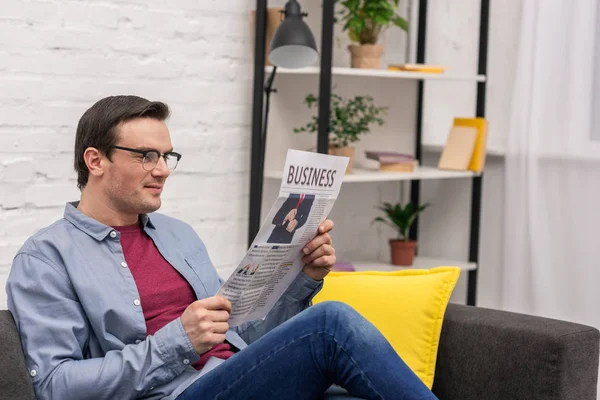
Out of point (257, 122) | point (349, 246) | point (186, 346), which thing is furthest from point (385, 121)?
point (186, 346)

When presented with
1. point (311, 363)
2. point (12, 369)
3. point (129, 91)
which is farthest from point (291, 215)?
point (129, 91)

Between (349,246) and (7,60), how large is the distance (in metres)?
1.58

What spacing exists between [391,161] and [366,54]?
1.32 feet

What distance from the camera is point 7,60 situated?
251 centimetres

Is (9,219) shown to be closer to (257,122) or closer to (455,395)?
(257,122)

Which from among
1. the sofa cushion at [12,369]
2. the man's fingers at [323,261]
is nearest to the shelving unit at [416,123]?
the man's fingers at [323,261]

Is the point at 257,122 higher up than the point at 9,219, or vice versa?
the point at 257,122

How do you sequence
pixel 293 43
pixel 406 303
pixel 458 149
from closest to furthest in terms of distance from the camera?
pixel 406 303, pixel 293 43, pixel 458 149

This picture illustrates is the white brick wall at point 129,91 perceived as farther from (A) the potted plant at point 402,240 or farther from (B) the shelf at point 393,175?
(A) the potted plant at point 402,240

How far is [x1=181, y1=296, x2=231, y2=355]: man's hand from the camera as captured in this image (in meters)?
1.79

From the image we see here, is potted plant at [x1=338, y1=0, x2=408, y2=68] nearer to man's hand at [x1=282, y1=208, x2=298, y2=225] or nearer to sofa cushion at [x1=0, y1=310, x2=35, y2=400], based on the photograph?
man's hand at [x1=282, y1=208, x2=298, y2=225]

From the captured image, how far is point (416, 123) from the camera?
3.79 metres

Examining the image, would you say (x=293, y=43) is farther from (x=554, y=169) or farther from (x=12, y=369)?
(x=12, y=369)

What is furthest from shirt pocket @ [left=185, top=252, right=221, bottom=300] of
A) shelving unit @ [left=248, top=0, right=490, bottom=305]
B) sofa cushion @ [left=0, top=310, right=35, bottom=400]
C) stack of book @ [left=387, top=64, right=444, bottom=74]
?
stack of book @ [left=387, top=64, right=444, bottom=74]
